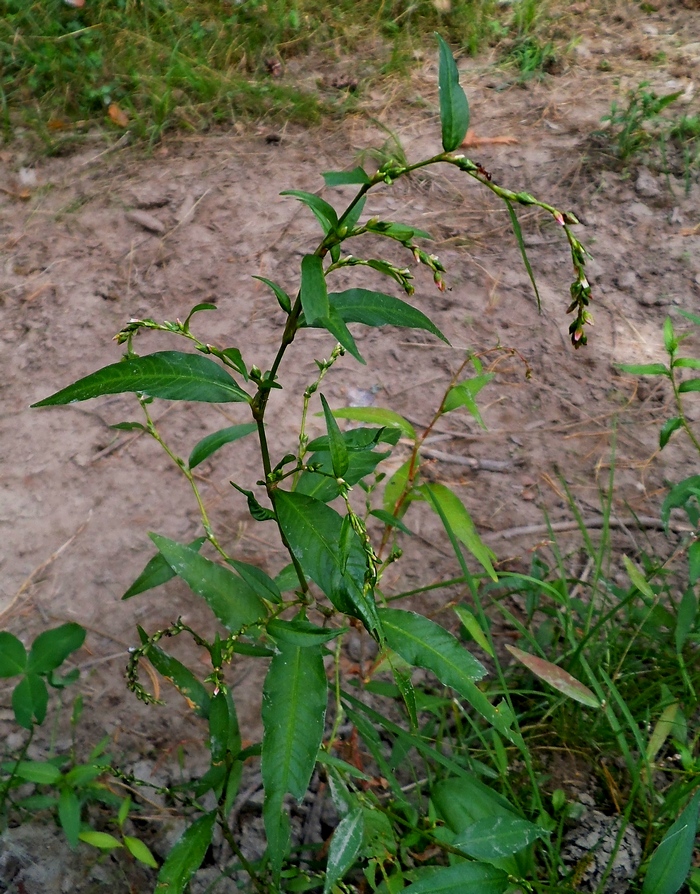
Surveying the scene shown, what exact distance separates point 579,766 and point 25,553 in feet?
5.27

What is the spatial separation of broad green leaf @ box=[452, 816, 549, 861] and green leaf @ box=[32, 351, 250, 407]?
86cm

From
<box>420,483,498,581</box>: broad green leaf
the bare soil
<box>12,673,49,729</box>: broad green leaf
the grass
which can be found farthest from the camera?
the grass

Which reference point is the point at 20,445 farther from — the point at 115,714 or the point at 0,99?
the point at 0,99

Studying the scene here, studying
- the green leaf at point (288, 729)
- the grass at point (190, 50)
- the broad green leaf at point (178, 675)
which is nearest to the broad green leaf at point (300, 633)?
the green leaf at point (288, 729)

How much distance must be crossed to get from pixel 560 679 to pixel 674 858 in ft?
1.51

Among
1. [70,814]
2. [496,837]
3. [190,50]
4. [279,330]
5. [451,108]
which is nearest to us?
[451,108]

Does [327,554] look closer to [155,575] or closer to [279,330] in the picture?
[155,575]

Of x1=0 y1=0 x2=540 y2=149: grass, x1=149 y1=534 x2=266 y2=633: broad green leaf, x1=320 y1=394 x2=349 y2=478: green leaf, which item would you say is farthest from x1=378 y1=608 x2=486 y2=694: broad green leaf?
x1=0 y1=0 x2=540 y2=149: grass

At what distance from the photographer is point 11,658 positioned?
1.63 m

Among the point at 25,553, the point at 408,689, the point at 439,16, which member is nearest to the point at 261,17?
the point at 439,16

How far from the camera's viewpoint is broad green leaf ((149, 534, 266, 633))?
1.36 meters

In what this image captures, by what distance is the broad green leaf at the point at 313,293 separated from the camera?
0.97 meters

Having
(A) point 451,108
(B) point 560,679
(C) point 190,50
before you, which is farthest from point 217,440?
(C) point 190,50

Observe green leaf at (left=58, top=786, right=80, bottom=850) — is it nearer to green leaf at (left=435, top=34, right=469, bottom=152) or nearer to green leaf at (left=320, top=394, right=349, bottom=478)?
green leaf at (left=320, top=394, right=349, bottom=478)
